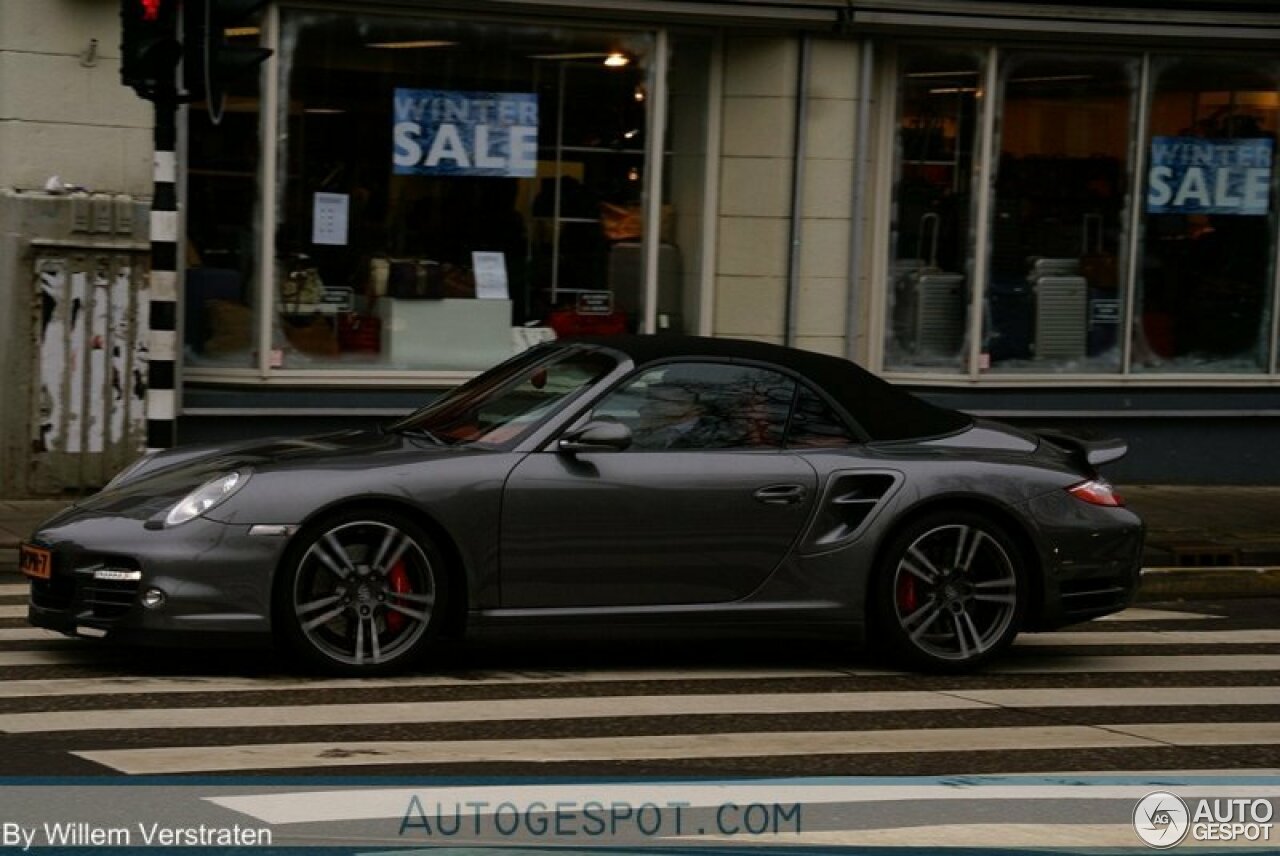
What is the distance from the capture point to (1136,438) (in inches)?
674

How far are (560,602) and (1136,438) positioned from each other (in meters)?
9.31

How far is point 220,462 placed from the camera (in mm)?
9000

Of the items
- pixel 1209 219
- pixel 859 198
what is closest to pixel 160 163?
pixel 859 198

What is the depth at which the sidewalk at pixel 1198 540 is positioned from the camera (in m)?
12.6

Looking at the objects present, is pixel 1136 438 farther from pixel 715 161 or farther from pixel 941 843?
pixel 941 843

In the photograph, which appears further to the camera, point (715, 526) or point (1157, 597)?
point (1157, 597)

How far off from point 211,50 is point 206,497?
3753 mm

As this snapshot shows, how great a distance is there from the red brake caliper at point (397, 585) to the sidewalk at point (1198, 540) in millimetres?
3922

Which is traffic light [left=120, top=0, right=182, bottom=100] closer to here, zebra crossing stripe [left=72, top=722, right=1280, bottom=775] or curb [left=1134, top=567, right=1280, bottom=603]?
zebra crossing stripe [left=72, top=722, right=1280, bottom=775]

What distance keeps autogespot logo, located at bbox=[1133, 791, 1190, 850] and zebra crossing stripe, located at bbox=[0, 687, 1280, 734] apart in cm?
171

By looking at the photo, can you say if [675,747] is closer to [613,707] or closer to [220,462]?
[613,707]

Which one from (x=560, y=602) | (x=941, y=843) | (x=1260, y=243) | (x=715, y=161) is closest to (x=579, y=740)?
(x=560, y=602)

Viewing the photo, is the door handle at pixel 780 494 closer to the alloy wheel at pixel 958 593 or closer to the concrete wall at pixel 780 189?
the alloy wheel at pixel 958 593

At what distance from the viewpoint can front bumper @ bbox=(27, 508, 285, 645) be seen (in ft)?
27.5
